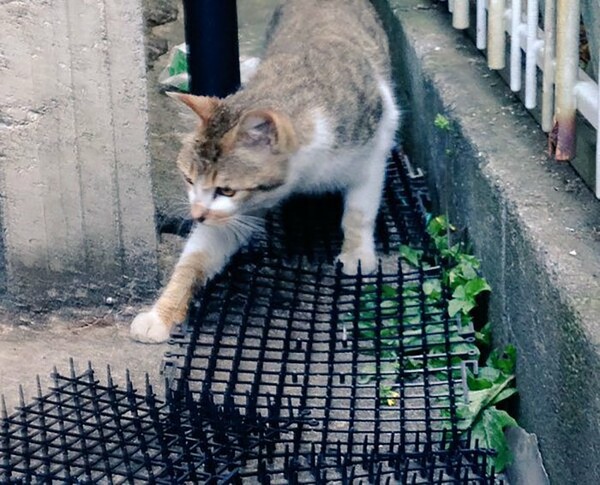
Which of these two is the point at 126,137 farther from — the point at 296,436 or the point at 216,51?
the point at 296,436

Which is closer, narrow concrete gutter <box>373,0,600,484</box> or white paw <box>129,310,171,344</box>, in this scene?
narrow concrete gutter <box>373,0,600,484</box>

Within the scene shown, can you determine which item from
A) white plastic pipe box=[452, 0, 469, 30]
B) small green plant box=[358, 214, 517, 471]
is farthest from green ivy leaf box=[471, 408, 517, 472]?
white plastic pipe box=[452, 0, 469, 30]

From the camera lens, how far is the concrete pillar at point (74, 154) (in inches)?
135

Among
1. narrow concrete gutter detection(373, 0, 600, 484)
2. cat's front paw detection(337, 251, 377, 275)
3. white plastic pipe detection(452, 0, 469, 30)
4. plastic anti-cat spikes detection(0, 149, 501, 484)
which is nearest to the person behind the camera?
narrow concrete gutter detection(373, 0, 600, 484)

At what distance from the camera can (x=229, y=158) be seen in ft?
10.9

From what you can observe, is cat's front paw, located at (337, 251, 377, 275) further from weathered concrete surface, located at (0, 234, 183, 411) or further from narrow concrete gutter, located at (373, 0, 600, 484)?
weathered concrete surface, located at (0, 234, 183, 411)

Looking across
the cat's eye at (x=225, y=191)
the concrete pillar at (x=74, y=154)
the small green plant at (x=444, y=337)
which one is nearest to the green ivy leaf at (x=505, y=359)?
the small green plant at (x=444, y=337)

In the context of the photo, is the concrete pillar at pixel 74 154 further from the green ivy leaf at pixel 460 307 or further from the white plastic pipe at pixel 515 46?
the white plastic pipe at pixel 515 46

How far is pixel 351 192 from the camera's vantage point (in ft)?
12.6

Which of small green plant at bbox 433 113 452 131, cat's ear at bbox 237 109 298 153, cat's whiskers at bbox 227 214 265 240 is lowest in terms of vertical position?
cat's whiskers at bbox 227 214 265 240

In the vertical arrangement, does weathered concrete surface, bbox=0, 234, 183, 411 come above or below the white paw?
below

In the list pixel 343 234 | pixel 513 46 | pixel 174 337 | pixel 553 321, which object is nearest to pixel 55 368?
pixel 174 337

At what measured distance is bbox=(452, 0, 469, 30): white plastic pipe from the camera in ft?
13.9

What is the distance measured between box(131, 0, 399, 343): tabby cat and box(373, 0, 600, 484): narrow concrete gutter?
0.25 metres
